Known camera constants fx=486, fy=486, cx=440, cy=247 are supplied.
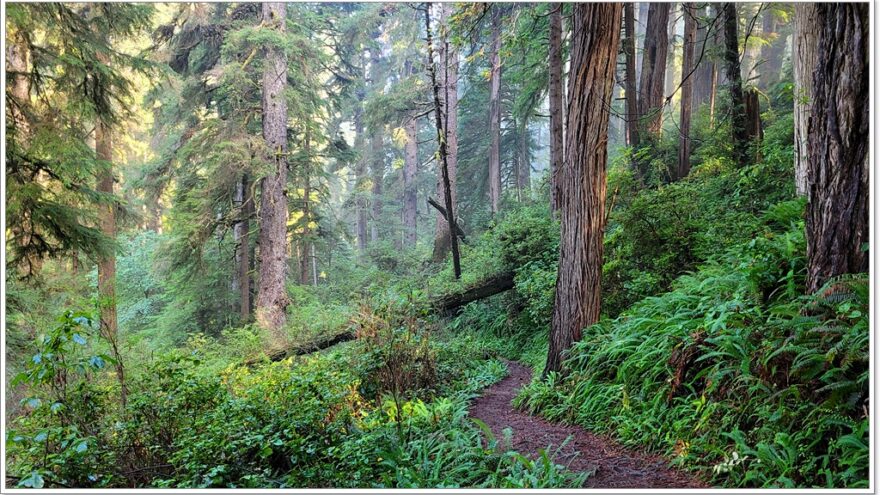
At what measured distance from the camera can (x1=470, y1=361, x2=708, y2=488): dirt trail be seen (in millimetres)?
3492

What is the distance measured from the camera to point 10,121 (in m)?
5.43

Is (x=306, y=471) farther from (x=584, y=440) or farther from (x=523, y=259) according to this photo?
(x=523, y=259)

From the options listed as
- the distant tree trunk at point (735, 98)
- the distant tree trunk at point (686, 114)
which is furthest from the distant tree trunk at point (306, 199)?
the distant tree trunk at point (735, 98)

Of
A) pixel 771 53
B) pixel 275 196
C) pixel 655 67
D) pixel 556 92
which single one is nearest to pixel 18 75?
pixel 275 196

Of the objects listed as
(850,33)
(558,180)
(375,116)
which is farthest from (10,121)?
(375,116)

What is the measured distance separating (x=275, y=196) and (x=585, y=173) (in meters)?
8.80

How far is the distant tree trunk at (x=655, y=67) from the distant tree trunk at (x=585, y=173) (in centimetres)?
608

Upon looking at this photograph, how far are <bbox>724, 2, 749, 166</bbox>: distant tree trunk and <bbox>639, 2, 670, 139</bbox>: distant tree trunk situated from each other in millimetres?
1706

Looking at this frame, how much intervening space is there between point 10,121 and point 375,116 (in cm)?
1145

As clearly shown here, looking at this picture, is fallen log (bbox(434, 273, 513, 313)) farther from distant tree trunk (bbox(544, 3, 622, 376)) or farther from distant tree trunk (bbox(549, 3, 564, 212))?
distant tree trunk (bbox(544, 3, 622, 376))

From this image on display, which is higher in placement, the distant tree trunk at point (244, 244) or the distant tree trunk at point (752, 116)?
the distant tree trunk at point (752, 116)

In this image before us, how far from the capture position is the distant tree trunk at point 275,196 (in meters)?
12.1

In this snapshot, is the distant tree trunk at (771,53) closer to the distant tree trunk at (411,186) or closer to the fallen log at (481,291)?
the distant tree trunk at (411,186)

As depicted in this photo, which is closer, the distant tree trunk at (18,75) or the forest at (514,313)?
the forest at (514,313)
